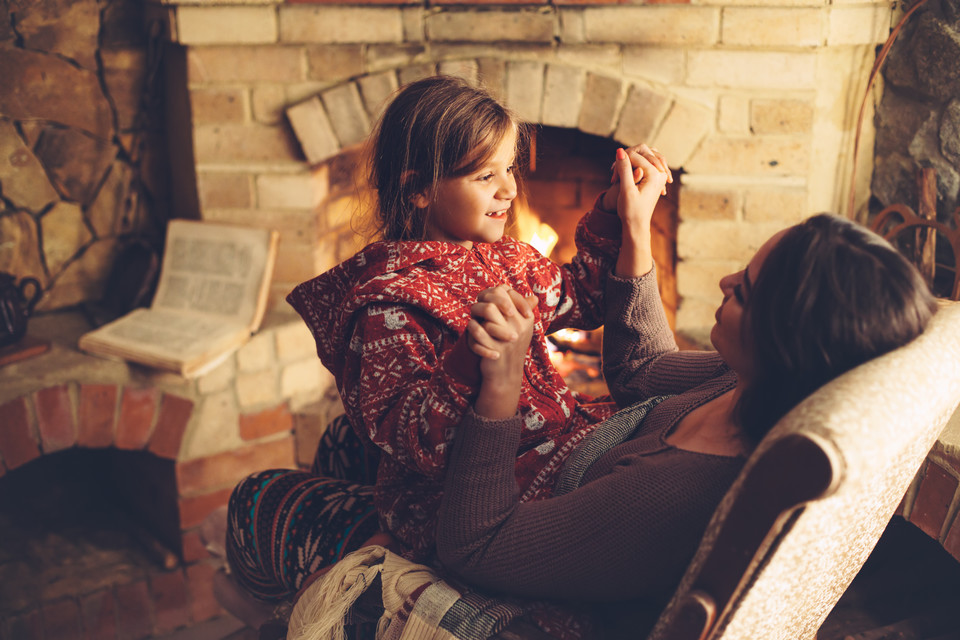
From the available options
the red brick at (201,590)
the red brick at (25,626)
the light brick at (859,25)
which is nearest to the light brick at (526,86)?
the light brick at (859,25)

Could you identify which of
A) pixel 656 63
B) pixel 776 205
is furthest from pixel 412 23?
pixel 776 205

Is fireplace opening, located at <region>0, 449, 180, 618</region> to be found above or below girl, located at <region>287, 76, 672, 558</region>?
below

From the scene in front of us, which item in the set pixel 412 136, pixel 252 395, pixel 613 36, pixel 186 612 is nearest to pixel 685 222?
pixel 613 36

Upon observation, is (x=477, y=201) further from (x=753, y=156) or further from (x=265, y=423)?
(x=265, y=423)

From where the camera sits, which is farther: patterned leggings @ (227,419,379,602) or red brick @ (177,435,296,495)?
red brick @ (177,435,296,495)

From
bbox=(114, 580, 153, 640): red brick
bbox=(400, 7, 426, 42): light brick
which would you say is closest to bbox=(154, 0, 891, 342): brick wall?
bbox=(400, 7, 426, 42): light brick

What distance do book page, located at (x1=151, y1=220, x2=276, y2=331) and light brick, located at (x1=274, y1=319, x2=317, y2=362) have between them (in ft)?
0.26

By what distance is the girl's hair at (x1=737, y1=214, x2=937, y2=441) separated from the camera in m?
0.78

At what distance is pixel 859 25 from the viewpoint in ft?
6.52

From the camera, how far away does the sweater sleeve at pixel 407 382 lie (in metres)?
0.94

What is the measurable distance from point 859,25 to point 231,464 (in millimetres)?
2049

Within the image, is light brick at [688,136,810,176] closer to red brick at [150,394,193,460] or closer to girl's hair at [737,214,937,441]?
girl's hair at [737,214,937,441]

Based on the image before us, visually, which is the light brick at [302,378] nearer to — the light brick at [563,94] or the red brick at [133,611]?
the red brick at [133,611]

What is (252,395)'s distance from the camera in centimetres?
224
